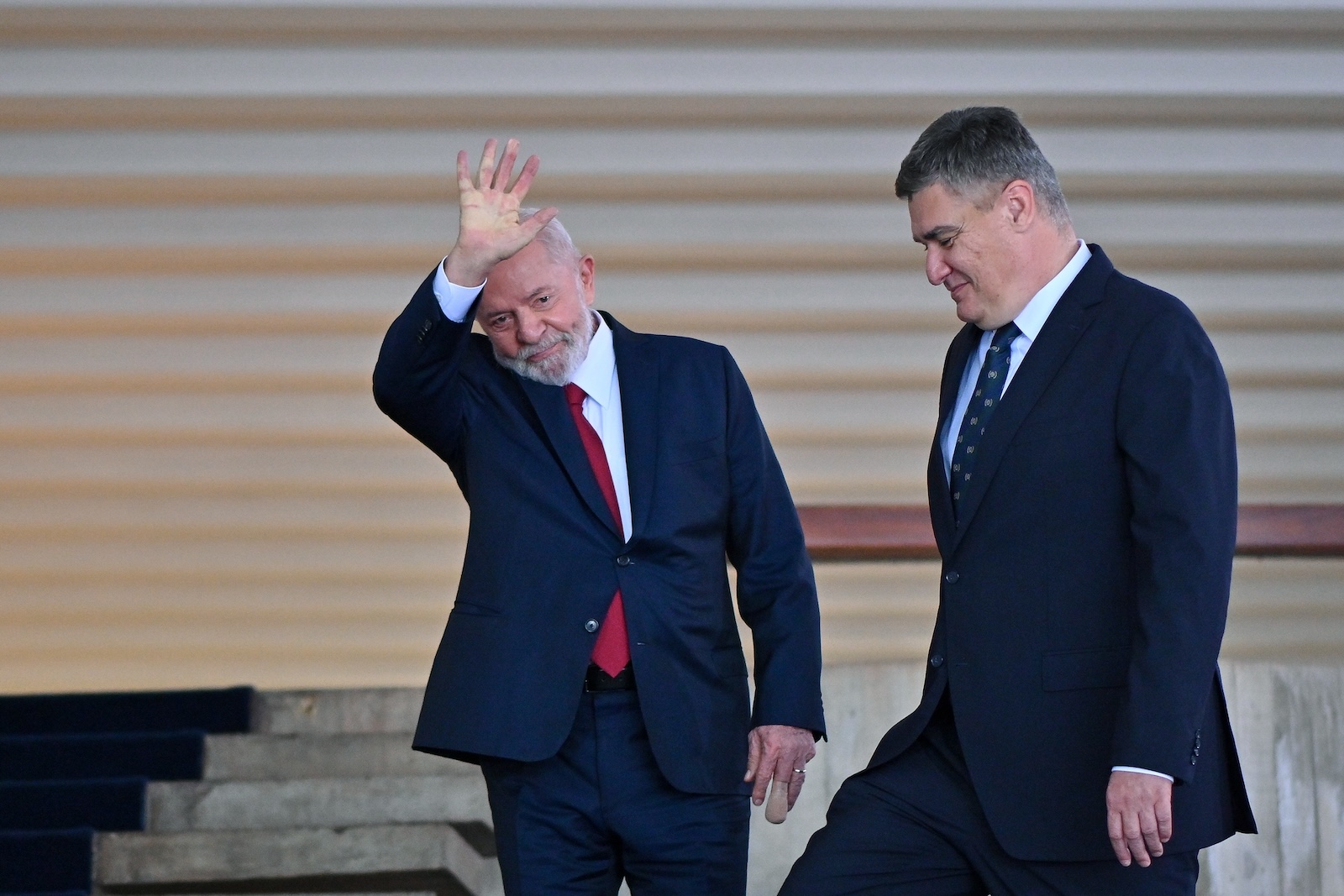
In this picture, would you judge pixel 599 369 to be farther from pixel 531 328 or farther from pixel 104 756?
pixel 104 756

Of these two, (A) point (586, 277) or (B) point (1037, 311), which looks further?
(A) point (586, 277)

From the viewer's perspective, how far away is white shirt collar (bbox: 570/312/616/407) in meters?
2.65

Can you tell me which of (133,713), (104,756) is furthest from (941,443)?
(133,713)

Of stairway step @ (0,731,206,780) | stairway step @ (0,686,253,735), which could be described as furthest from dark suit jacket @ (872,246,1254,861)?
stairway step @ (0,686,253,735)

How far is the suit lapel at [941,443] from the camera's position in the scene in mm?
2398

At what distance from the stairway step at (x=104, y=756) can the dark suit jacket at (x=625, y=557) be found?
189 centimetres

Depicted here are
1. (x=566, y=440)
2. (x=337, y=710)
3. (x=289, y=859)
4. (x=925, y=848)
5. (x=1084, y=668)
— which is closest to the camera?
(x=1084, y=668)

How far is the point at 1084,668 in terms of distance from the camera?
2215 millimetres

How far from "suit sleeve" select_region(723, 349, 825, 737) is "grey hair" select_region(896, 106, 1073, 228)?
48 cm

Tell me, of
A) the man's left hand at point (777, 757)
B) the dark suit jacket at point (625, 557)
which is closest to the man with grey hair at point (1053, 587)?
the man's left hand at point (777, 757)

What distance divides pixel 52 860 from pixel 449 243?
1.73m

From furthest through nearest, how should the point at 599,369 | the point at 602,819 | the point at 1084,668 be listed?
the point at 599,369 → the point at 602,819 → the point at 1084,668

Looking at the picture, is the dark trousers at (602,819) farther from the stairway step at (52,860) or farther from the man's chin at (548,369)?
the stairway step at (52,860)

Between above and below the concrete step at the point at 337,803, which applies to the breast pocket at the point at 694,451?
above
